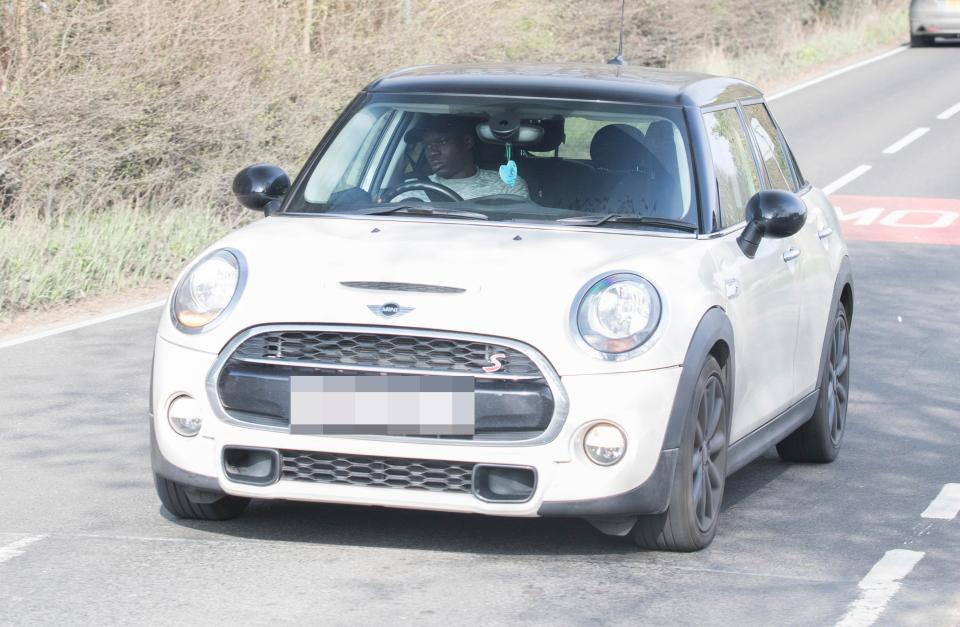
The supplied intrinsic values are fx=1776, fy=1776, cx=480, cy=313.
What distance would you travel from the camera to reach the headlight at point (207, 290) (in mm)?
5762

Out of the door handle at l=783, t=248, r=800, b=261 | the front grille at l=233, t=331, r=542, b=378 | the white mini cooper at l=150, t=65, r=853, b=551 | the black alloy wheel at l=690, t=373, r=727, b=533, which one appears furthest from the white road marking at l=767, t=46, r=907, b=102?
the front grille at l=233, t=331, r=542, b=378

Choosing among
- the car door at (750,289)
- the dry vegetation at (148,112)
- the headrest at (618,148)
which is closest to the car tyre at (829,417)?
the car door at (750,289)

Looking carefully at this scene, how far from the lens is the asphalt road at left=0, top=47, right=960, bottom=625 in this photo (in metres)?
5.21

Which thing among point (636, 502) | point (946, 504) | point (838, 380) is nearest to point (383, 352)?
point (636, 502)

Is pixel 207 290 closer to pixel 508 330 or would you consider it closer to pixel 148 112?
pixel 508 330

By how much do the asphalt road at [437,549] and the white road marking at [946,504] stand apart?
0.06 meters

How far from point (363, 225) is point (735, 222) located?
142 cm

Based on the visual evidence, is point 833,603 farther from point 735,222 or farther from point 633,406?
point 735,222

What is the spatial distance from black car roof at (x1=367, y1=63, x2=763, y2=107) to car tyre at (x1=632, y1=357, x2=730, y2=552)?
1280 millimetres

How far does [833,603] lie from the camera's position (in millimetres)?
5387

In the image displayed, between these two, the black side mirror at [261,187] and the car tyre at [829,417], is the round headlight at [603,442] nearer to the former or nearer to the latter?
the black side mirror at [261,187]

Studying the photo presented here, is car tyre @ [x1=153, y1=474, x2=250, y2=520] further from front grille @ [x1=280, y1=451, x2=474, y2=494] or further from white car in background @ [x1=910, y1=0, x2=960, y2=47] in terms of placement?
white car in background @ [x1=910, y1=0, x2=960, y2=47]

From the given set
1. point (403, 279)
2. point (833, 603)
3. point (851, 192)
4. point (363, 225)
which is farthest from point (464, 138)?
point (851, 192)

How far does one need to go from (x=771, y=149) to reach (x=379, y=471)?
293cm
